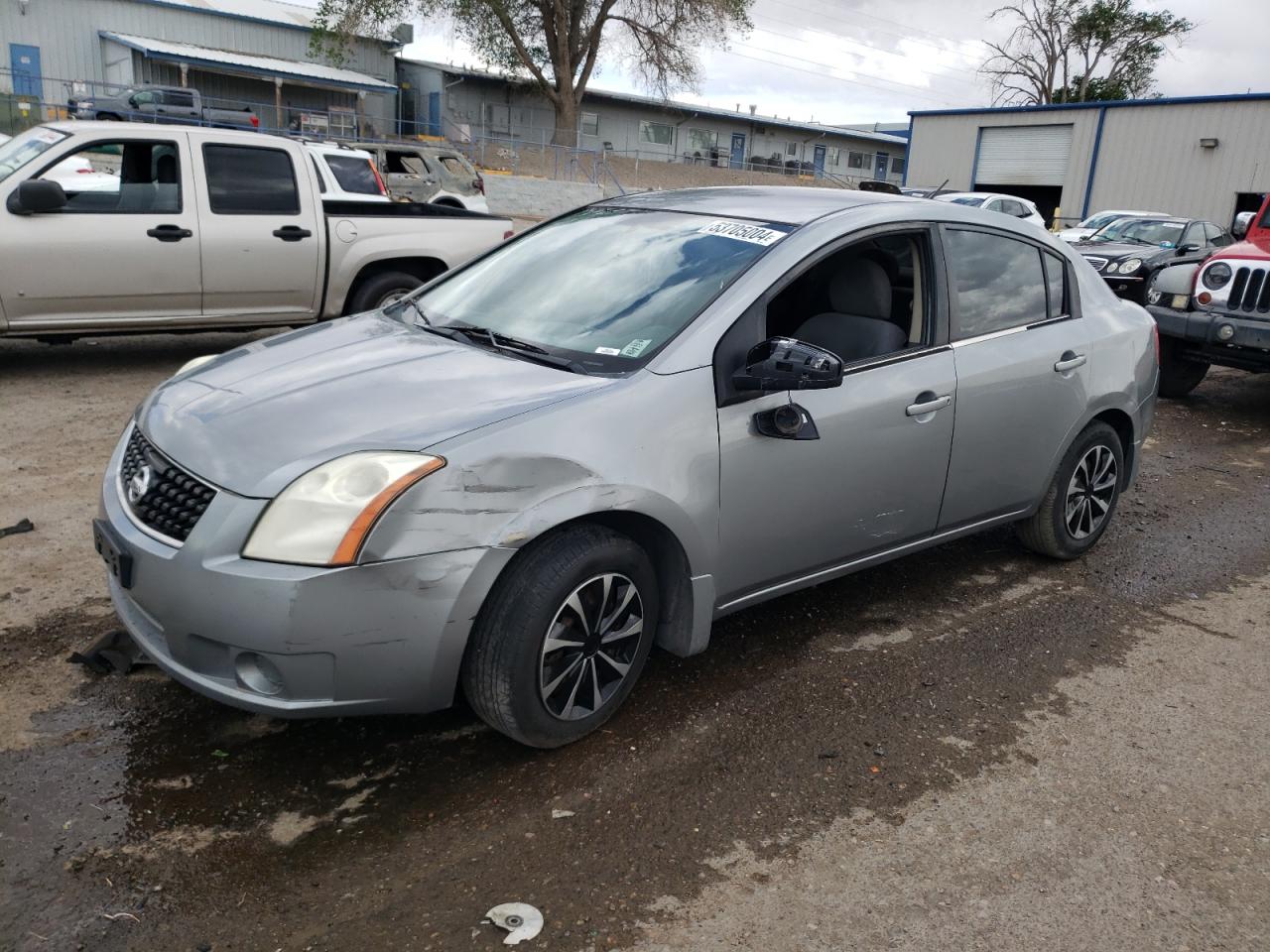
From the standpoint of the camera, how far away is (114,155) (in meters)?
7.51

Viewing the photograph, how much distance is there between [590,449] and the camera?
2.96m

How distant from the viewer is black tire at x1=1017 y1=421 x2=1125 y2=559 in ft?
15.6

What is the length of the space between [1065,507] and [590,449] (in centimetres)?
287

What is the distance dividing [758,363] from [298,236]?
592 cm

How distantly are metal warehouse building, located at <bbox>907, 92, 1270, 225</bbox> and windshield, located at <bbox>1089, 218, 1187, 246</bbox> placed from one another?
18.2 meters

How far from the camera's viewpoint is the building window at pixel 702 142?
5144 centimetres

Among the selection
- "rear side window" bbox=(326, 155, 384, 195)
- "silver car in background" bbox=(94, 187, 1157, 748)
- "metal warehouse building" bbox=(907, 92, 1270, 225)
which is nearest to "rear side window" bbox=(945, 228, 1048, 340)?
"silver car in background" bbox=(94, 187, 1157, 748)

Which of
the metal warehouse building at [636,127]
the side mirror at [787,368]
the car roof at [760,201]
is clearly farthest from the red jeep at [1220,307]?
the metal warehouse building at [636,127]

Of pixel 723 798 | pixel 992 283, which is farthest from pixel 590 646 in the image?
pixel 992 283

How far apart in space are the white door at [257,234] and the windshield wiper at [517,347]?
4.73m

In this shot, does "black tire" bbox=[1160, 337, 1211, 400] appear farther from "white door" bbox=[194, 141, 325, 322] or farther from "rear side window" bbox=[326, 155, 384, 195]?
"rear side window" bbox=[326, 155, 384, 195]

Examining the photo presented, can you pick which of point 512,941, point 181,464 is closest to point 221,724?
point 181,464

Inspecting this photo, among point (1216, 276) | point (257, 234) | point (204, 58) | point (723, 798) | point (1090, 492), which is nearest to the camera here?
point (723, 798)

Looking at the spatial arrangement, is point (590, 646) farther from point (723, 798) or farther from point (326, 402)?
point (326, 402)
